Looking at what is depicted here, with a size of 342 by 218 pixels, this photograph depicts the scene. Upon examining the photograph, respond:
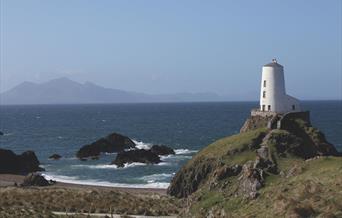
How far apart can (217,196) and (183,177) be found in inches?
835

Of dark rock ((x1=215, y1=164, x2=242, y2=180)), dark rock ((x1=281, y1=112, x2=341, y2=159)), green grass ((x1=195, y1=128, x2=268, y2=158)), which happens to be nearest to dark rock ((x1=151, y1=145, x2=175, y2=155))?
green grass ((x1=195, y1=128, x2=268, y2=158))

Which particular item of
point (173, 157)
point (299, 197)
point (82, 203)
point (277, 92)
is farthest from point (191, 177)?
point (173, 157)

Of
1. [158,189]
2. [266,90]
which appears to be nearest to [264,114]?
[266,90]

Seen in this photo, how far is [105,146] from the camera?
112 m

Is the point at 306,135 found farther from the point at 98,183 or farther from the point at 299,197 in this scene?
the point at 299,197

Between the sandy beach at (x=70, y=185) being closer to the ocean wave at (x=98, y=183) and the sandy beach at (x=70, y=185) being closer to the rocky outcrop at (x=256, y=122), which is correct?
the ocean wave at (x=98, y=183)

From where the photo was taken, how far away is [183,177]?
2450 inches

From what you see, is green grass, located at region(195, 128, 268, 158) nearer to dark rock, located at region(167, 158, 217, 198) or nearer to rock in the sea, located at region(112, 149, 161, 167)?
dark rock, located at region(167, 158, 217, 198)

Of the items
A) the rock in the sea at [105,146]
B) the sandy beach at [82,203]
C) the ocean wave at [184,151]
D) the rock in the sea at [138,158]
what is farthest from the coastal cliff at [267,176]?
the rock in the sea at [105,146]

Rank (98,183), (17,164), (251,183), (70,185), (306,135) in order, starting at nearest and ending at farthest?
(251,183)
(306,135)
(70,185)
(98,183)
(17,164)

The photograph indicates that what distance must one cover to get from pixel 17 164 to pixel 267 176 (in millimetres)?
58284

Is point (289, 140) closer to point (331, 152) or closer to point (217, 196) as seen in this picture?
point (331, 152)

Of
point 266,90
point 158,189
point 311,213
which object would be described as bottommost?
point 158,189

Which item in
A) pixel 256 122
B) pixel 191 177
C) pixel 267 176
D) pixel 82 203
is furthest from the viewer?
pixel 256 122
